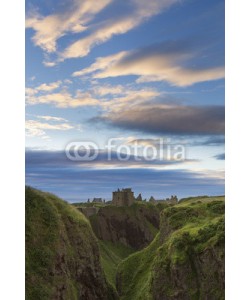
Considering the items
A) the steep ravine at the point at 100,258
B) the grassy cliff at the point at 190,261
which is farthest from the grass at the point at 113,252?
the grassy cliff at the point at 190,261

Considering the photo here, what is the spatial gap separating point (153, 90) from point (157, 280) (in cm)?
1890

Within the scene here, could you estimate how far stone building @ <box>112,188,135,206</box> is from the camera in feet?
245

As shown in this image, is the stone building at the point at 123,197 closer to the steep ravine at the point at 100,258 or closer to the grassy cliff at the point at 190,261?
the steep ravine at the point at 100,258

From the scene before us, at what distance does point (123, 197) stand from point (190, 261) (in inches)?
1687

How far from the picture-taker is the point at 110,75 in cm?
2866

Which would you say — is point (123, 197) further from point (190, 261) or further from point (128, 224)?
point (190, 261)

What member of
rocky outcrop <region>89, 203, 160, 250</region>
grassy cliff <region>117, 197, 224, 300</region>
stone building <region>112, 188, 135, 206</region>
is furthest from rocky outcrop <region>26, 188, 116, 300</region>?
rocky outcrop <region>89, 203, 160, 250</region>

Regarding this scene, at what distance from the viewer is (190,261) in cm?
3453

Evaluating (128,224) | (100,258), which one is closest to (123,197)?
(128,224)

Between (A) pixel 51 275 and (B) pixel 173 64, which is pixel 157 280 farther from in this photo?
(B) pixel 173 64

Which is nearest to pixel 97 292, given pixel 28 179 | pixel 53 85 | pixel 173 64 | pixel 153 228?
pixel 28 179

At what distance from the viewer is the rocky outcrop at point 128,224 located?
84.9m

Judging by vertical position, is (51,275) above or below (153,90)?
below

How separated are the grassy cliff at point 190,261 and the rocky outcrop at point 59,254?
19.8 ft
